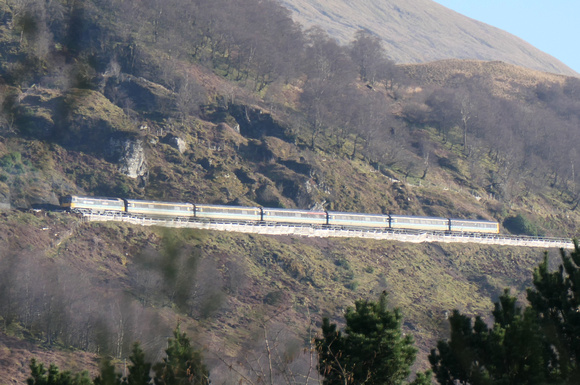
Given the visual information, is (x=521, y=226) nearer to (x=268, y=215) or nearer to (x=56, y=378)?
(x=268, y=215)

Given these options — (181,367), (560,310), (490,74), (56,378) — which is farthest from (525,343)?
(490,74)

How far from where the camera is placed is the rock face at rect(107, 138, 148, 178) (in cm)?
5344

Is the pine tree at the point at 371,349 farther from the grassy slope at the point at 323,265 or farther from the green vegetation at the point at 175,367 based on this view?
the grassy slope at the point at 323,265

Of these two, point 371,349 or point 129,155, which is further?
point 129,155

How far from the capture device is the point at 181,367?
11.5 metres

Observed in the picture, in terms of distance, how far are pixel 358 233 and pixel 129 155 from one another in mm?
18823

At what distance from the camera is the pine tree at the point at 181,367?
11.1 m

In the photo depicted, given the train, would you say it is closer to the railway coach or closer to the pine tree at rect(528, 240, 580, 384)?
the railway coach

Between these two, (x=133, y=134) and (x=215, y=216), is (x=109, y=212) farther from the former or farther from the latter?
(x=133, y=134)

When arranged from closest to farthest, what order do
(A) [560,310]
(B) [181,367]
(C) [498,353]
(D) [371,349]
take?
1. (B) [181,367]
2. (C) [498,353]
3. (D) [371,349]
4. (A) [560,310]

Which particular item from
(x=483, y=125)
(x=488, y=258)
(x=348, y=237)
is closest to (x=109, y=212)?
(x=348, y=237)

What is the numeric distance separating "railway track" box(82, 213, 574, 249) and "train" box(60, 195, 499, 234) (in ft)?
1.76

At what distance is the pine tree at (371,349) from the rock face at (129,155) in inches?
1581

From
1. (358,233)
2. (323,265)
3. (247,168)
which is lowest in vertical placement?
(323,265)
